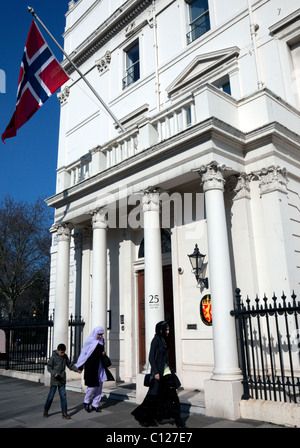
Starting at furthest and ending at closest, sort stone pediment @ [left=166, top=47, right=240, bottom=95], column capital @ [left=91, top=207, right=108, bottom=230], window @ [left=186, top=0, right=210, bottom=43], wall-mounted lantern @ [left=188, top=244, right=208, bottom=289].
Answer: window @ [left=186, top=0, right=210, bottom=43]
stone pediment @ [left=166, top=47, right=240, bottom=95]
column capital @ [left=91, top=207, right=108, bottom=230]
wall-mounted lantern @ [left=188, top=244, right=208, bottom=289]

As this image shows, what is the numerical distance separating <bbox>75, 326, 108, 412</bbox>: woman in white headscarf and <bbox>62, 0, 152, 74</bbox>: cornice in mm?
13932

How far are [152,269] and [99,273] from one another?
2432 mm

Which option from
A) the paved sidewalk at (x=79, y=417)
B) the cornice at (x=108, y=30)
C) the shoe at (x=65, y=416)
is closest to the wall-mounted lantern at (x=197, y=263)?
the paved sidewalk at (x=79, y=417)

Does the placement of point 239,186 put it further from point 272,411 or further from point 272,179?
point 272,411

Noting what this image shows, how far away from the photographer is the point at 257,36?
12.0 metres

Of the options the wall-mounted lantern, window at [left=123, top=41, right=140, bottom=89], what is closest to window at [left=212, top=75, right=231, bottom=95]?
window at [left=123, top=41, right=140, bottom=89]

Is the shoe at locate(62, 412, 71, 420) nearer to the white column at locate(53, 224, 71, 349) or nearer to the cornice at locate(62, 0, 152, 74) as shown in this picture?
the white column at locate(53, 224, 71, 349)

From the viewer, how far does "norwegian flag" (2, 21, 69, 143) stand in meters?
13.0

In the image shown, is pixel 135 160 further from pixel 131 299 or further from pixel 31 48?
pixel 31 48

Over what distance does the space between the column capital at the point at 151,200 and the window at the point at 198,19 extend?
7.12 m

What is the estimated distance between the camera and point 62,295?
511 inches

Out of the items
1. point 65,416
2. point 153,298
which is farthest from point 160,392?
point 153,298

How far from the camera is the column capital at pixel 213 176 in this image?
29.3ft

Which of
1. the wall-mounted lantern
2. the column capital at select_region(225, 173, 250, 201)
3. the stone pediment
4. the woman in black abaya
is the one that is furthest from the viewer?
the stone pediment
